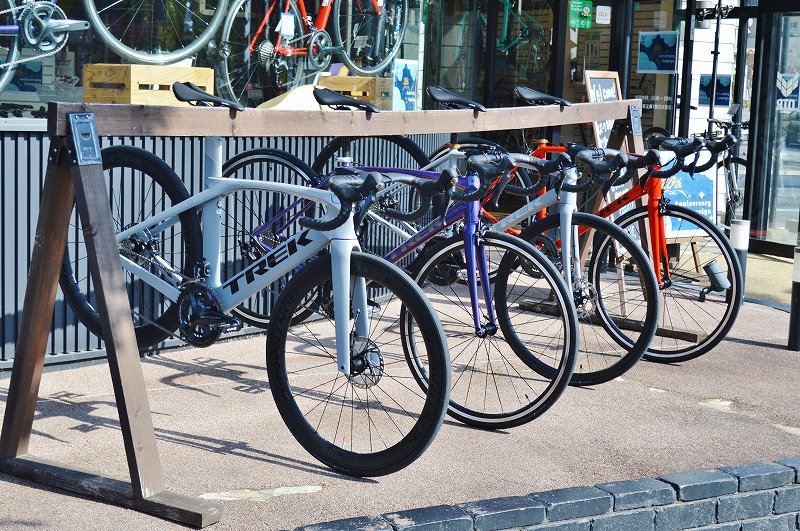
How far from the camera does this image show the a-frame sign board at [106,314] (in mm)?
3740

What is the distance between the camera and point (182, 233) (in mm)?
4691

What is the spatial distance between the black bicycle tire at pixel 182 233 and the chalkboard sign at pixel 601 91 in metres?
3.90

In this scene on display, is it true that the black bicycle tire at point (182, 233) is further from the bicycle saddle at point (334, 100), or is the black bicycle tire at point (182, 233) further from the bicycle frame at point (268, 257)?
the bicycle saddle at point (334, 100)

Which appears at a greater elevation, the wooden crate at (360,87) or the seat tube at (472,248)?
the wooden crate at (360,87)

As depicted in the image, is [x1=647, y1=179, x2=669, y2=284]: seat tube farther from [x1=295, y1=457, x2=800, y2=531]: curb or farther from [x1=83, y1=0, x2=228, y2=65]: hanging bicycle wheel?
[x1=83, y1=0, x2=228, y2=65]: hanging bicycle wheel

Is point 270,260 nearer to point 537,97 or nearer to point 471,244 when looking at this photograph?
point 471,244

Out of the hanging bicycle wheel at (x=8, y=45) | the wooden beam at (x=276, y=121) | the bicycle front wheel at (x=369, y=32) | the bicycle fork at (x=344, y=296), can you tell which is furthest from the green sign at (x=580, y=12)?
the bicycle fork at (x=344, y=296)

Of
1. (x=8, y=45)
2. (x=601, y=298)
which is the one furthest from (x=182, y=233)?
(x=601, y=298)

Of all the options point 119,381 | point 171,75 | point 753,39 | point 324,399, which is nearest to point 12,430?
point 119,381

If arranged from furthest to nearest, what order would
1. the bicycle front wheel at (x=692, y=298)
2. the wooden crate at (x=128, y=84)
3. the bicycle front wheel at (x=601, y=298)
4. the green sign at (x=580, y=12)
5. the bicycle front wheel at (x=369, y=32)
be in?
1. the green sign at (x=580, y=12)
2. the bicycle front wheel at (x=369, y=32)
3. the wooden crate at (x=128, y=84)
4. the bicycle front wheel at (x=692, y=298)
5. the bicycle front wheel at (x=601, y=298)

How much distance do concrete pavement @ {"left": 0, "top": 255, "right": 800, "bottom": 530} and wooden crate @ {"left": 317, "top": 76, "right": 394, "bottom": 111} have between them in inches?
108

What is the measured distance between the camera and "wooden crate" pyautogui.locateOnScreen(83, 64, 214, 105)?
651cm

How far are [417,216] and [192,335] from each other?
3.34 ft

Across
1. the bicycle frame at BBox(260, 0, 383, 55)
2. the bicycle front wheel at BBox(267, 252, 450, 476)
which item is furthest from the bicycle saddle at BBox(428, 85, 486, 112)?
the bicycle frame at BBox(260, 0, 383, 55)
